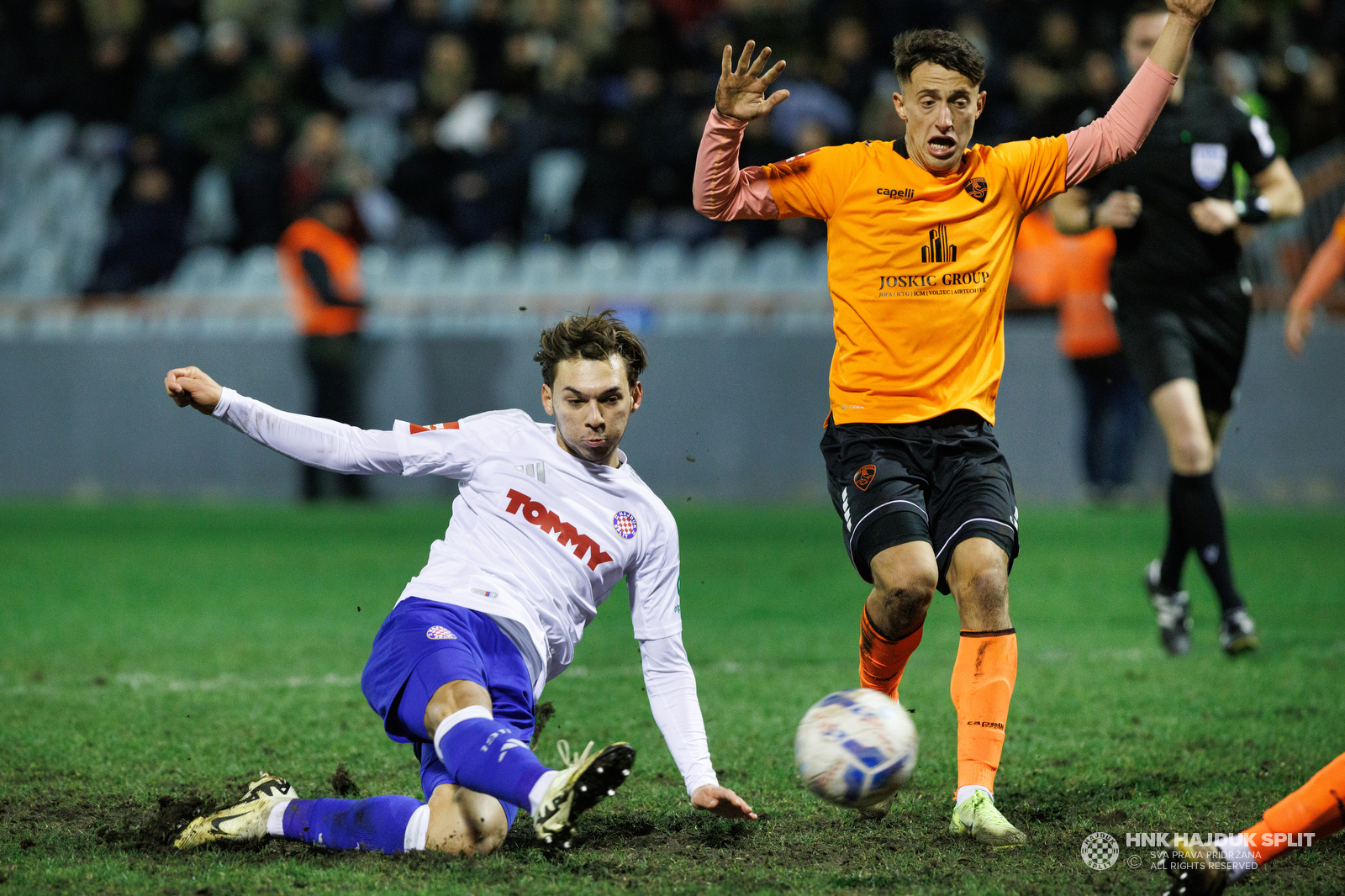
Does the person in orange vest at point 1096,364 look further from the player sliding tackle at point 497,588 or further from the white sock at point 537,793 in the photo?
the white sock at point 537,793

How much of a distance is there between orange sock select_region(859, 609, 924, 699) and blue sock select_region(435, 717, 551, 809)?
1.28 metres

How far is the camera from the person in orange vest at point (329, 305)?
12258 millimetres

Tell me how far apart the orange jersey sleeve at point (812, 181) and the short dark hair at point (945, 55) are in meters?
0.30

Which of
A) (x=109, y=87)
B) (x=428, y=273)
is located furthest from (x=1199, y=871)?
(x=109, y=87)

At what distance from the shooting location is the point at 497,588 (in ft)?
12.7

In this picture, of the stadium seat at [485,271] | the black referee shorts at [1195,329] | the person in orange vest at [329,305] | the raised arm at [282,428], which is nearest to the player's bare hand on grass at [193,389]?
the raised arm at [282,428]

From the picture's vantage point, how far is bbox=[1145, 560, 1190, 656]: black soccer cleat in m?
6.45

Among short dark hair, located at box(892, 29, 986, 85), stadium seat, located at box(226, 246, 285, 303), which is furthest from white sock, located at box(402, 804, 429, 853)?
stadium seat, located at box(226, 246, 285, 303)

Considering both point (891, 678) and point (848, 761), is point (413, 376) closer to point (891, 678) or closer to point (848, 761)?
point (891, 678)

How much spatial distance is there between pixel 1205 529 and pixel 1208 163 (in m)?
1.63

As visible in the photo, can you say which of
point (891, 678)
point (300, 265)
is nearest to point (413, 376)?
point (300, 265)

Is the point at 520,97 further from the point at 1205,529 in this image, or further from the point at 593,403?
the point at 593,403

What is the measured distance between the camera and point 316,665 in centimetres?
635

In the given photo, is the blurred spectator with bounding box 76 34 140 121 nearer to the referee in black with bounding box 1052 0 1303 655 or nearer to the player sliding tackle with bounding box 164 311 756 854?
the referee in black with bounding box 1052 0 1303 655
